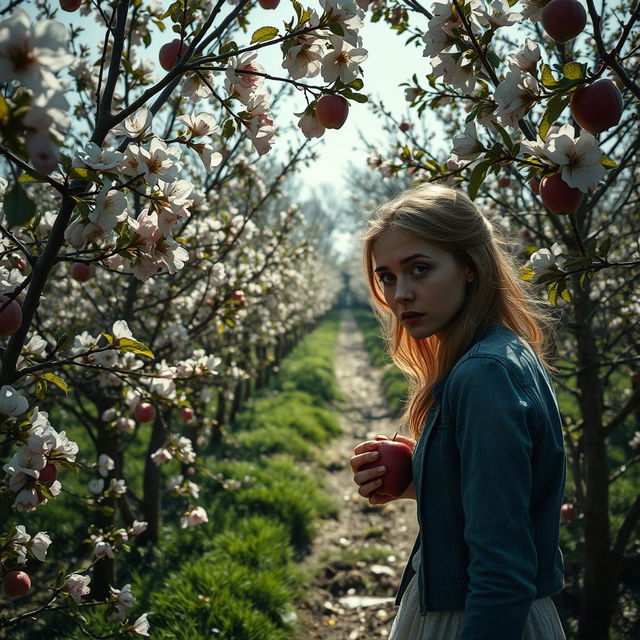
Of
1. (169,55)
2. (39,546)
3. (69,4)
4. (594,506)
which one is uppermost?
(69,4)

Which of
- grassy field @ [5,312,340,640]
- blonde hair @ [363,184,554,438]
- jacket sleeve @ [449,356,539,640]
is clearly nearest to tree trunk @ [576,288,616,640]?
blonde hair @ [363,184,554,438]

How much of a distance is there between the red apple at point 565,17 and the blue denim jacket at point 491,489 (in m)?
0.66

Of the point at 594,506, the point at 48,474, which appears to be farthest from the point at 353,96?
the point at 594,506

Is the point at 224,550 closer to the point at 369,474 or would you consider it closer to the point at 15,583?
the point at 15,583

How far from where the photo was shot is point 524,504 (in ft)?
3.67

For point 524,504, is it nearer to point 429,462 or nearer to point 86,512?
point 429,462

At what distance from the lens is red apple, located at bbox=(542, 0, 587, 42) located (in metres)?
1.21

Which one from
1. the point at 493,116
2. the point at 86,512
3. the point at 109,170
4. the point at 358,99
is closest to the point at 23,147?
the point at 109,170

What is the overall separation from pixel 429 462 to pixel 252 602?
250cm

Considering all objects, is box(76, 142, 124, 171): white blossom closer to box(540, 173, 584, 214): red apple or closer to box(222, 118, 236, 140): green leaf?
box(222, 118, 236, 140): green leaf

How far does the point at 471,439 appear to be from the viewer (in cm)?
115

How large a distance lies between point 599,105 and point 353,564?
156 inches

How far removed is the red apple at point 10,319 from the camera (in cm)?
127

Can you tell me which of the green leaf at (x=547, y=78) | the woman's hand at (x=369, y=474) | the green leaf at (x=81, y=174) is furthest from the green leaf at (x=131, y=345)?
the green leaf at (x=547, y=78)
